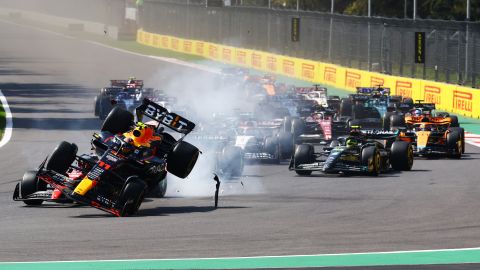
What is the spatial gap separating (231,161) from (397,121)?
943cm

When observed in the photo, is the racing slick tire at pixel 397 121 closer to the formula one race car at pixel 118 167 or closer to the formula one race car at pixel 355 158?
the formula one race car at pixel 355 158

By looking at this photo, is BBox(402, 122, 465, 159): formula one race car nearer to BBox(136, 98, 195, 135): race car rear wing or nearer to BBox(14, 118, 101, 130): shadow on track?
BBox(136, 98, 195, 135): race car rear wing

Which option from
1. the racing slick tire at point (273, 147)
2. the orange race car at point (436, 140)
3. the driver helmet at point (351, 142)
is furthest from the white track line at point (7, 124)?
the driver helmet at point (351, 142)

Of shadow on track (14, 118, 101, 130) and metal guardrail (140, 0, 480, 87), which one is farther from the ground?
metal guardrail (140, 0, 480, 87)

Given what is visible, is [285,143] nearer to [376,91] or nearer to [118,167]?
[118,167]

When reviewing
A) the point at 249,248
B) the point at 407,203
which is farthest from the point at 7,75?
the point at 249,248

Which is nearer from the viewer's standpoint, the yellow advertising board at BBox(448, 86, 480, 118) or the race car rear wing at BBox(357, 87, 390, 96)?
the race car rear wing at BBox(357, 87, 390, 96)

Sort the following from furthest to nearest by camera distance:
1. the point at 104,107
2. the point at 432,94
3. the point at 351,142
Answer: the point at 432,94, the point at 104,107, the point at 351,142

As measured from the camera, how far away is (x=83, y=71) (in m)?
79.9

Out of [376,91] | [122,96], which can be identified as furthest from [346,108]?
[122,96]

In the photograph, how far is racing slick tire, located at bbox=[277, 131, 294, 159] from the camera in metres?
31.4

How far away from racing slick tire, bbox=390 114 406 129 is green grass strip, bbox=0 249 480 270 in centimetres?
1965

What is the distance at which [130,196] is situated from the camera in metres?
20.6

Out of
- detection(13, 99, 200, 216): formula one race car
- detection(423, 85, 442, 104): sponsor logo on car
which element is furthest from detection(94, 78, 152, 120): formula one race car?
detection(13, 99, 200, 216): formula one race car
